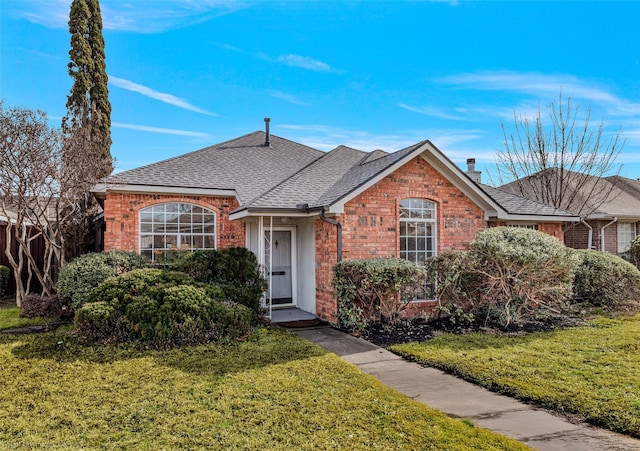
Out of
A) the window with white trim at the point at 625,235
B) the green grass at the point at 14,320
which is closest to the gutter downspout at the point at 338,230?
the green grass at the point at 14,320

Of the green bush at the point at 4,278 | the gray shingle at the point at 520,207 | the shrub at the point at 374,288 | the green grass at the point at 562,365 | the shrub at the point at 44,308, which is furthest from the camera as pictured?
the green bush at the point at 4,278

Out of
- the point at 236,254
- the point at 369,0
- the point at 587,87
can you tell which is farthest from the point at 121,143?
the point at 587,87

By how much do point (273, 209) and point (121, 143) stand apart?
989 cm

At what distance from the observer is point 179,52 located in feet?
42.5

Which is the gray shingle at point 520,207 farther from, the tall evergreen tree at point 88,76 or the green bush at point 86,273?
the tall evergreen tree at point 88,76

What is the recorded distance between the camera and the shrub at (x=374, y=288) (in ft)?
28.4

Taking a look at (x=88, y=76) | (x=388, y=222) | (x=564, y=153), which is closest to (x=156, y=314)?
(x=388, y=222)

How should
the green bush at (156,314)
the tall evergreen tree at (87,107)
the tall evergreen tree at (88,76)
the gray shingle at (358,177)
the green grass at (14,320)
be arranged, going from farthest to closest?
1. the tall evergreen tree at (88,76)
2. the tall evergreen tree at (87,107)
3. the gray shingle at (358,177)
4. the green grass at (14,320)
5. the green bush at (156,314)

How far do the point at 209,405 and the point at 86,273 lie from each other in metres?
6.31

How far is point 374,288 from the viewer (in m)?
8.82

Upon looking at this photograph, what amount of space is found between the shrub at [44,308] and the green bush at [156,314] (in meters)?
3.00

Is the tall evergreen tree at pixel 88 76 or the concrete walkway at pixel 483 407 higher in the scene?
the tall evergreen tree at pixel 88 76

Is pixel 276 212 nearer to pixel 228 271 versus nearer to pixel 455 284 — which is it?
pixel 228 271

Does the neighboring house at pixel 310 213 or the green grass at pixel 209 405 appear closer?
the green grass at pixel 209 405
